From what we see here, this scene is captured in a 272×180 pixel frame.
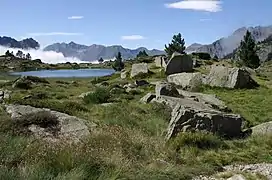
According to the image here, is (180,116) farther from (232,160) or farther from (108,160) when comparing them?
(108,160)

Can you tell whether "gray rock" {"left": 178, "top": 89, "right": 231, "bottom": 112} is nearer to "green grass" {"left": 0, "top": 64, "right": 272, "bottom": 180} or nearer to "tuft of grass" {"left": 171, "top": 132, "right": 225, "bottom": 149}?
"green grass" {"left": 0, "top": 64, "right": 272, "bottom": 180}

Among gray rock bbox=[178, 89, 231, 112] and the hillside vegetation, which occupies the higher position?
the hillside vegetation

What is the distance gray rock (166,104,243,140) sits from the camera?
1342 centimetres

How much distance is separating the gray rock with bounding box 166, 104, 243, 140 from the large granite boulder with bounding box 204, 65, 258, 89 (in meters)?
18.8

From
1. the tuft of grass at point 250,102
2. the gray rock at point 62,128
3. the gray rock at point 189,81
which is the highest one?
the gray rock at point 62,128

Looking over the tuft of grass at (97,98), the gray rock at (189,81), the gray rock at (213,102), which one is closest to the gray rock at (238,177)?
the gray rock at (213,102)

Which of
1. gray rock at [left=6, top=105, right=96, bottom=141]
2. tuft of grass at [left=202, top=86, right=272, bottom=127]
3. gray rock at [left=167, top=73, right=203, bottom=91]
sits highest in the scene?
gray rock at [left=6, top=105, right=96, bottom=141]

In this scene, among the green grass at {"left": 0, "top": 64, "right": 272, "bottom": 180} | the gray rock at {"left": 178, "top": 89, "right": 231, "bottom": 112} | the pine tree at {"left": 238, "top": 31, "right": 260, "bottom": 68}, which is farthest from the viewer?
the pine tree at {"left": 238, "top": 31, "right": 260, "bottom": 68}

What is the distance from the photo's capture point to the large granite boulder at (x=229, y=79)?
33.3 meters

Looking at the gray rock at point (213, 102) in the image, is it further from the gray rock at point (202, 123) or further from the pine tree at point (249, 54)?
the pine tree at point (249, 54)

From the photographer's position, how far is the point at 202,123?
13.8 meters

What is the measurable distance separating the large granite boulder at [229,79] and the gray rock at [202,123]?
61.5 feet

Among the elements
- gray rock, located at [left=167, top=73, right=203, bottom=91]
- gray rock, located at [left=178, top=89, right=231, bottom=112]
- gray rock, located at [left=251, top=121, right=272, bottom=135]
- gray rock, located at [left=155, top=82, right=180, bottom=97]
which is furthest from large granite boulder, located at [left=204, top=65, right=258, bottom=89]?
gray rock, located at [left=251, top=121, right=272, bottom=135]

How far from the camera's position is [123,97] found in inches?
1011
